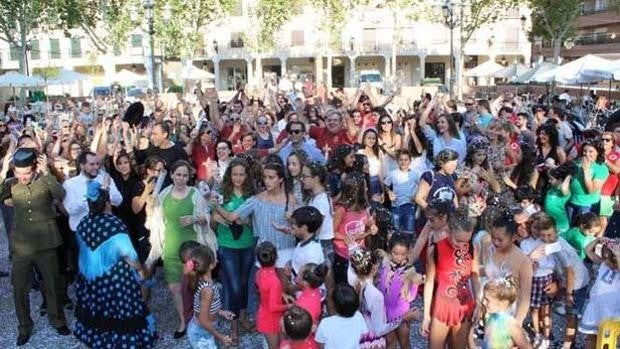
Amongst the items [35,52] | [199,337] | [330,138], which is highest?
[35,52]

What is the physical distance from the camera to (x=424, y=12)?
40.2 meters

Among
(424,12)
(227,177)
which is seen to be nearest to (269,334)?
(227,177)

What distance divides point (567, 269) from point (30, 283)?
14.6 feet

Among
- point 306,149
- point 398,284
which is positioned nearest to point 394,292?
point 398,284

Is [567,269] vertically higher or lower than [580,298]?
higher

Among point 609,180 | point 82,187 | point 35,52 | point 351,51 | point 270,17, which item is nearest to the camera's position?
point 82,187

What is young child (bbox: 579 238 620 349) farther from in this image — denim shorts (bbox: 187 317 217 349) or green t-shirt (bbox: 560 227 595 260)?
denim shorts (bbox: 187 317 217 349)

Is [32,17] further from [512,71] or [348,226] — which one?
[348,226]

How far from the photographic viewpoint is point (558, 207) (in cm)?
609

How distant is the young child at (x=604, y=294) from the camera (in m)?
4.07

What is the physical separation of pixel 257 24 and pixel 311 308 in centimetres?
4028

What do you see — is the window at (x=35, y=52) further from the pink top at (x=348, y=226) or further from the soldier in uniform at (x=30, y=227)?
the pink top at (x=348, y=226)

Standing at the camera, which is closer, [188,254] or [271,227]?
[188,254]

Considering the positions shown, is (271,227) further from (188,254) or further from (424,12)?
(424,12)
